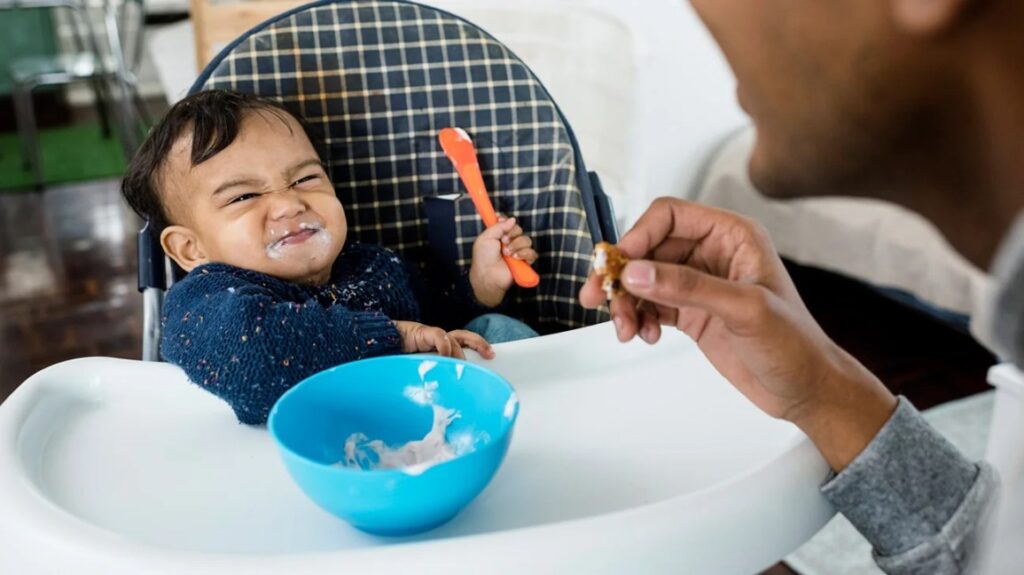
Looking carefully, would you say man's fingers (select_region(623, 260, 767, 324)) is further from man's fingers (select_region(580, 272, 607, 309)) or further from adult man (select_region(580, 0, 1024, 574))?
adult man (select_region(580, 0, 1024, 574))

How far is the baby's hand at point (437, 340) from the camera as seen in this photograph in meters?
0.97

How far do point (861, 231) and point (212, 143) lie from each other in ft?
2.58

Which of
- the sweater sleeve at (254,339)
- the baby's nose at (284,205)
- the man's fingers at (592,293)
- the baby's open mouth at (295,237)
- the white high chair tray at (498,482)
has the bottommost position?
the white high chair tray at (498,482)

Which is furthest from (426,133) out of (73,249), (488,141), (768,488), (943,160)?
(73,249)

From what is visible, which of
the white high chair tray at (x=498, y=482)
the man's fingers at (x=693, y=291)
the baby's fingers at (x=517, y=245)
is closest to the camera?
the man's fingers at (x=693, y=291)

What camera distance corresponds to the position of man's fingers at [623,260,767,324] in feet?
1.90

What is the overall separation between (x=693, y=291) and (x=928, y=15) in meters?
0.38

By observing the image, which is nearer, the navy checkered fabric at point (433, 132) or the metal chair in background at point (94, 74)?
the navy checkered fabric at point (433, 132)

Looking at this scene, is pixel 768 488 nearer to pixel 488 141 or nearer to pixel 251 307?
pixel 251 307

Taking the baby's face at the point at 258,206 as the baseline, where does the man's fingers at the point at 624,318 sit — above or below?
above

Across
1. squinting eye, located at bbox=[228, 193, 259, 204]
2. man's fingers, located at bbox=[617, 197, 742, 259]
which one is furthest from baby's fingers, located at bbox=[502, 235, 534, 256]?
man's fingers, located at bbox=[617, 197, 742, 259]

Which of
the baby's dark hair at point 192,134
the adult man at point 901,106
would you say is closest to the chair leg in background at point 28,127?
the baby's dark hair at point 192,134

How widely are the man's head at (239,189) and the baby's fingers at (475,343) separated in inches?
6.7

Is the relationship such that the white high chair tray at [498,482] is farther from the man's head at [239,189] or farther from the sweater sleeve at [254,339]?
the man's head at [239,189]
